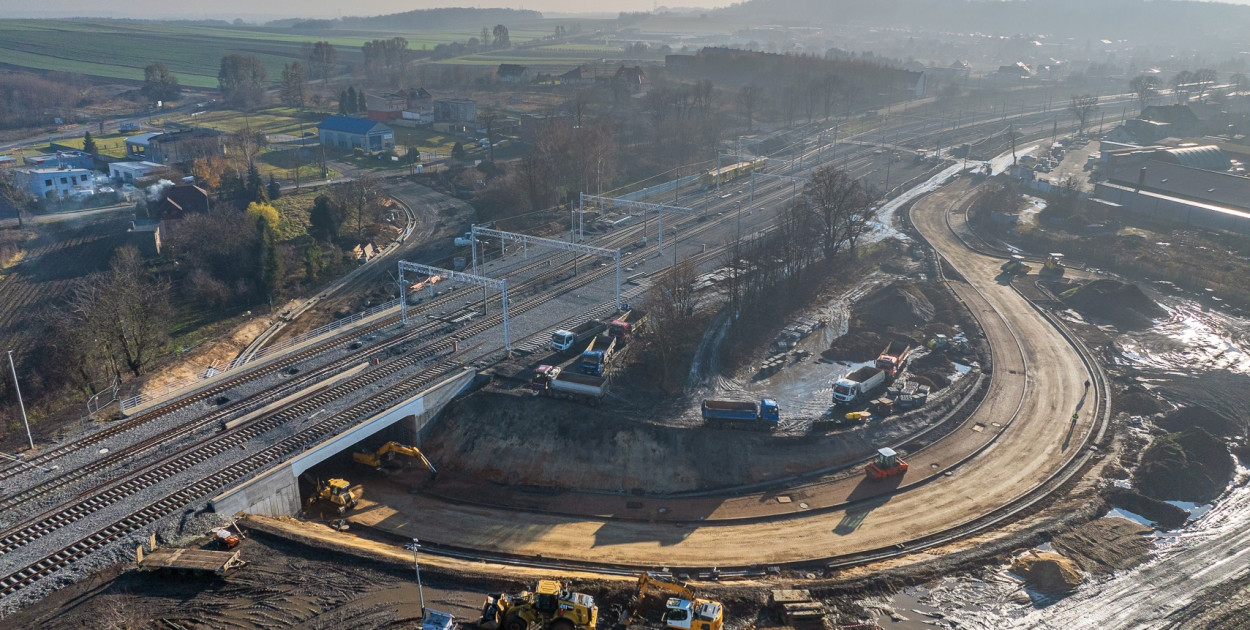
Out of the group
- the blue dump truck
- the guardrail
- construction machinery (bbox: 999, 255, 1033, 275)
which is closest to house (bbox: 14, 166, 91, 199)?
the guardrail

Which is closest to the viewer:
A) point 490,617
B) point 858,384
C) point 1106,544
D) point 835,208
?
point 490,617

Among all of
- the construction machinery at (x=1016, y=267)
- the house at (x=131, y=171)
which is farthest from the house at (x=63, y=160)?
the construction machinery at (x=1016, y=267)

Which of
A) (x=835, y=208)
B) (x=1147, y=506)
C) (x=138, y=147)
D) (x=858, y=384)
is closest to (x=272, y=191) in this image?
(x=138, y=147)

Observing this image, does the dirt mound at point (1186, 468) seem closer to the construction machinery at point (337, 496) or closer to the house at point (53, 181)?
the construction machinery at point (337, 496)

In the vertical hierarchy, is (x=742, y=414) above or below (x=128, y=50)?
below

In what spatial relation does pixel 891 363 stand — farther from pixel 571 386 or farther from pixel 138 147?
pixel 138 147
